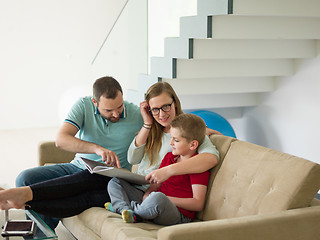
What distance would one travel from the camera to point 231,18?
4.14 meters

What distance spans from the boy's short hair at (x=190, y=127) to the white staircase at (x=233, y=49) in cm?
130

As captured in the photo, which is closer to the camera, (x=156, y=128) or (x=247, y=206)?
(x=247, y=206)

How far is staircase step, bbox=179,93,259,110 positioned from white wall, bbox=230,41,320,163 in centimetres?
13

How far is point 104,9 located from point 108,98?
5.33 m

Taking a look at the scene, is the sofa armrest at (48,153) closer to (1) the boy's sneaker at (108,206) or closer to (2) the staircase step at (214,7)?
(1) the boy's sneaker at (108,206)

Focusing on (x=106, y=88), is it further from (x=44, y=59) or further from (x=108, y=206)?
(x=44, y=59)

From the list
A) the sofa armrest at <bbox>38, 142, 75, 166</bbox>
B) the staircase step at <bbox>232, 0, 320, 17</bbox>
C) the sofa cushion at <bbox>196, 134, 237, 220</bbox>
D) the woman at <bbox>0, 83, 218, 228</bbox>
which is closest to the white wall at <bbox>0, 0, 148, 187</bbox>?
the sofa armrest at <bbox>38, 142, 75, 166</bbox>

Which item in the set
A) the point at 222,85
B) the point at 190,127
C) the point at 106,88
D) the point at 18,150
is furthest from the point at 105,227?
the point at 18,150

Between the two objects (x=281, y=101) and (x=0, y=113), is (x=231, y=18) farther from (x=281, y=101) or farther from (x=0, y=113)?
(x=0, y=113)

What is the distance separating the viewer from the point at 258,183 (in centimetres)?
255

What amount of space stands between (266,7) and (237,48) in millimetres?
750

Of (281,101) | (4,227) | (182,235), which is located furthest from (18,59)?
(182,235)

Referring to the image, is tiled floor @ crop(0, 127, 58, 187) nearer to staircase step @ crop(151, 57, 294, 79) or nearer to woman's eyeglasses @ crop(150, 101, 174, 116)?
staircase step @ crop(151, 57, 294, 79)

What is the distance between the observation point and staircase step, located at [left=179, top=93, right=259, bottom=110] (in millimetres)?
5344
